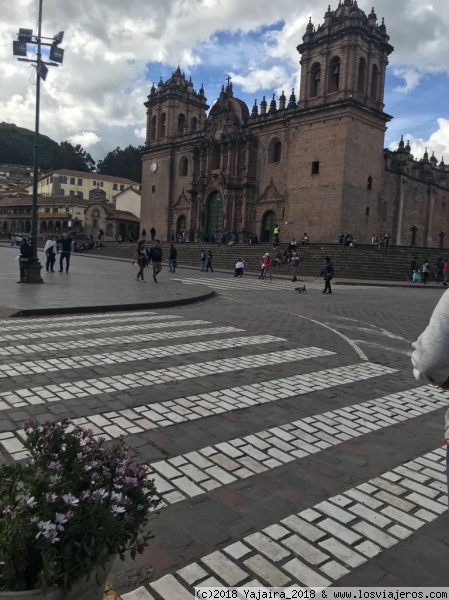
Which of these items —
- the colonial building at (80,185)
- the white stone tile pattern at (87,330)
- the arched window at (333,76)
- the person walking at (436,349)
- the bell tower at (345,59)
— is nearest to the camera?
the person walking at (436,349)

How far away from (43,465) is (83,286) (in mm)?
14229

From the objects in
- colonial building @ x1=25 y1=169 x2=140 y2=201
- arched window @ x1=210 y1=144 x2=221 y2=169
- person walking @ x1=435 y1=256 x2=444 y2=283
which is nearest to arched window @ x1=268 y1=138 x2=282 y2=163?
arched window @ x1=210 y1=144 x2=221 y2=169

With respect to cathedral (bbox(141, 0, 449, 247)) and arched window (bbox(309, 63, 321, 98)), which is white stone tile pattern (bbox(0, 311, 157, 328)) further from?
arched window (bbox(309, 63, 321, 98))

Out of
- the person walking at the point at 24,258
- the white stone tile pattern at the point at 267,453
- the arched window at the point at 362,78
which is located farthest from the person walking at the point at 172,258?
the arched window at the point at 362,78

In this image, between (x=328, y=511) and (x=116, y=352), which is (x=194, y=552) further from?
(x=116, y=352)

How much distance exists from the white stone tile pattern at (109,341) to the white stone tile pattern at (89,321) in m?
1.22

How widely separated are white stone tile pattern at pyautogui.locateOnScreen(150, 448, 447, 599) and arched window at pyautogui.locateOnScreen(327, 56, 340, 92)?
3999 centimetres

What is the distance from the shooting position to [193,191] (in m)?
50.3

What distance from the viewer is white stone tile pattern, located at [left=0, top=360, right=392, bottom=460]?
11.8ft

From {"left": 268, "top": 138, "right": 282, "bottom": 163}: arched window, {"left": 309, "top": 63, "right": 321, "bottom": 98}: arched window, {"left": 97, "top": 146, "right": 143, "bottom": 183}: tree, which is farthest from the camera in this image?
{"left": 97, "top": 146, "right": 143, "bottom": 183}: tree

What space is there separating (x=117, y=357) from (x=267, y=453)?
3371 mm

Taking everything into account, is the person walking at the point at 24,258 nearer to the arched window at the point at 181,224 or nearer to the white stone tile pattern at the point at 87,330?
the white stone tile pattern at the point at 87,330

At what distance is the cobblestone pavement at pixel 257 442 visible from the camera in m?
2.59

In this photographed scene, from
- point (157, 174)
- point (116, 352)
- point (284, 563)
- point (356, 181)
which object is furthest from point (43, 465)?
point (157, 174)
